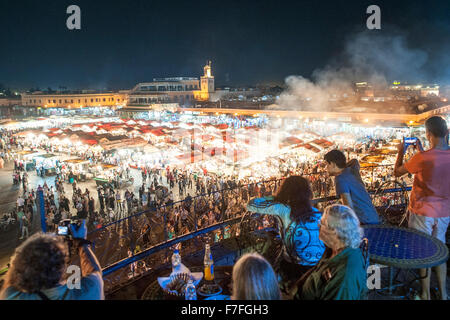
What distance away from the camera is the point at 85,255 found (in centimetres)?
193

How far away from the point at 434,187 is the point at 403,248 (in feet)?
2.14

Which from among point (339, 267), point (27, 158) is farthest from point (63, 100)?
point (339, 267)

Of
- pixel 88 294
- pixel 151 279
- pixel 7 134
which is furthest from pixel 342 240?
pixel 7 134

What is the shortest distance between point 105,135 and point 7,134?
18.1 m

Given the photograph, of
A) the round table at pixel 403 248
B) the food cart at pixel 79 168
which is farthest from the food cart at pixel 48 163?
the round table at pixel 403 248

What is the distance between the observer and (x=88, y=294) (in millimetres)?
1608

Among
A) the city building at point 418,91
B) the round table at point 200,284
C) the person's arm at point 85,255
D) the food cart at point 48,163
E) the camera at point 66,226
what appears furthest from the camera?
the city building at point 418,91

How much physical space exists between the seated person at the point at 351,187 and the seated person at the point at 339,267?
3.06 ft

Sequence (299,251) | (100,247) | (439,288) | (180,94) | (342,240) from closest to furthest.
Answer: (342,240)
(299,251)
(439,288)
(100,247)
(180,94)

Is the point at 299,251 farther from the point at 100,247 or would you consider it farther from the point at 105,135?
the point at 105,135

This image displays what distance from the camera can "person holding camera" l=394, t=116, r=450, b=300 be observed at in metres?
2.53

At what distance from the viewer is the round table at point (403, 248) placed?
2.05 metres

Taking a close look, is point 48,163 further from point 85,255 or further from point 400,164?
point 400,164

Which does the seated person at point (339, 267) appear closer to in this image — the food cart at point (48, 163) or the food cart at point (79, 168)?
the food cart at point (79, 168)
